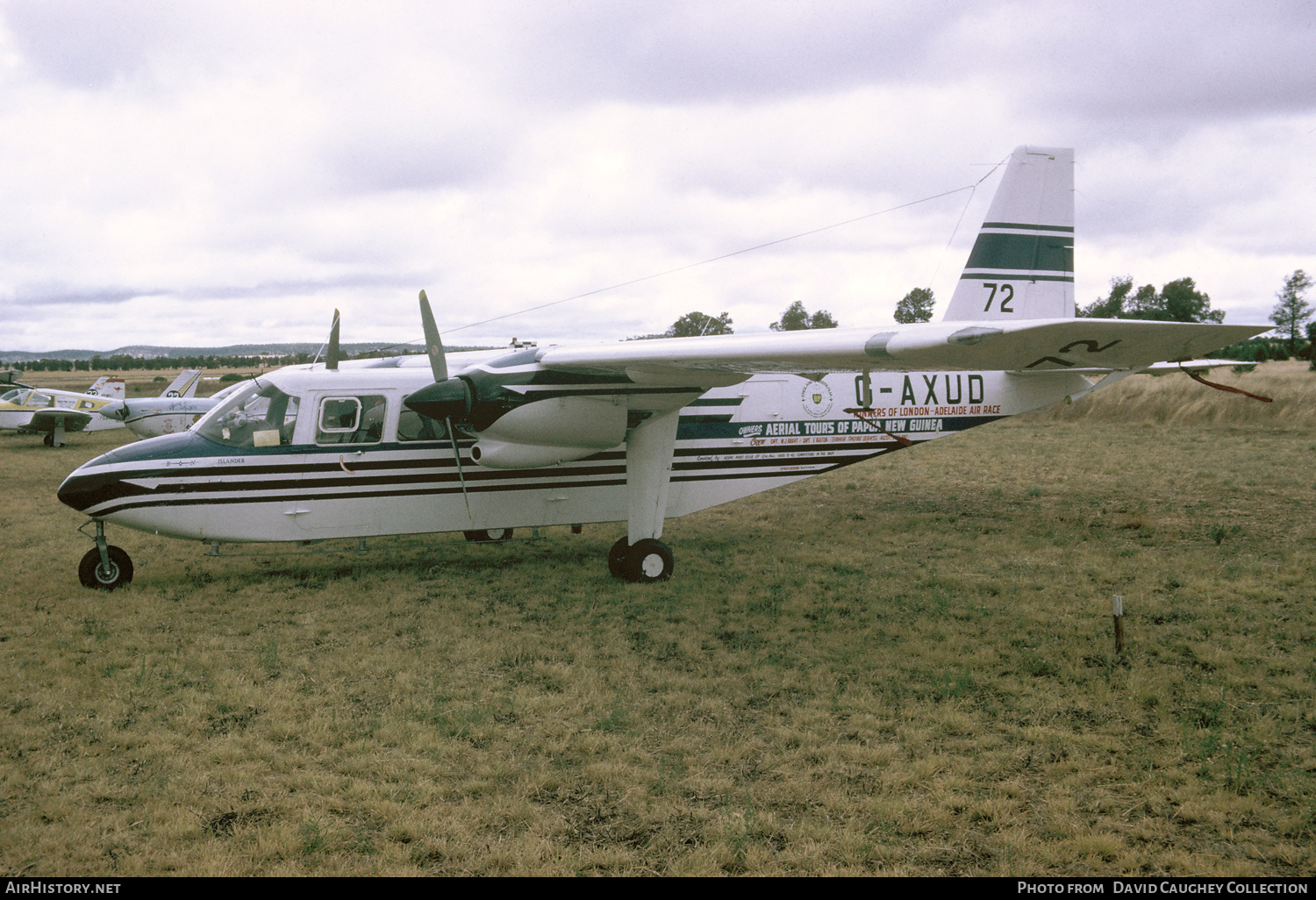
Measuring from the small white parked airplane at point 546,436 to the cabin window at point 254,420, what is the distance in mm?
21

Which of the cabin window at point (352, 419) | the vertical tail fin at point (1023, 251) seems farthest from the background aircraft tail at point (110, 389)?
the vertical tail fin at point (1023, 251)

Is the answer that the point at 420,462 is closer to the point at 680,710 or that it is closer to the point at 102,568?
the point at 102,568

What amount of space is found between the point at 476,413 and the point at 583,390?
1226mm

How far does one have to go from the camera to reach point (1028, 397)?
11914 mm

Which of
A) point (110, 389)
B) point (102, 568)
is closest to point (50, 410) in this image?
point (110, 389)

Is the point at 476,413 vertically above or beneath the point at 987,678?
above

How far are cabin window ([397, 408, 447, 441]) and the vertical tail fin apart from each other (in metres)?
7.41

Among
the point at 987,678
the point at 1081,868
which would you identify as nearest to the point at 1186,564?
the point at 987,678

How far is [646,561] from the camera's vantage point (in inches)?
364

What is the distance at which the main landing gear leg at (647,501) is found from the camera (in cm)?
927

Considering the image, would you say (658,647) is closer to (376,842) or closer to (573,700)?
(573,700)

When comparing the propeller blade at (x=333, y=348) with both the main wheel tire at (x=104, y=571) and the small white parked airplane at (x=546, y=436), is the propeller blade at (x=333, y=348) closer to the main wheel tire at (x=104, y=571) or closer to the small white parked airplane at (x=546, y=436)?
the small white parked airplane at (x=546, y=436)

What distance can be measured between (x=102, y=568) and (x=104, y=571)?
0.05 m

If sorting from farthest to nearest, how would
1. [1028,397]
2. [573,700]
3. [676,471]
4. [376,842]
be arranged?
[1028,397]
[676,471]
[573,700]
[376,842]
